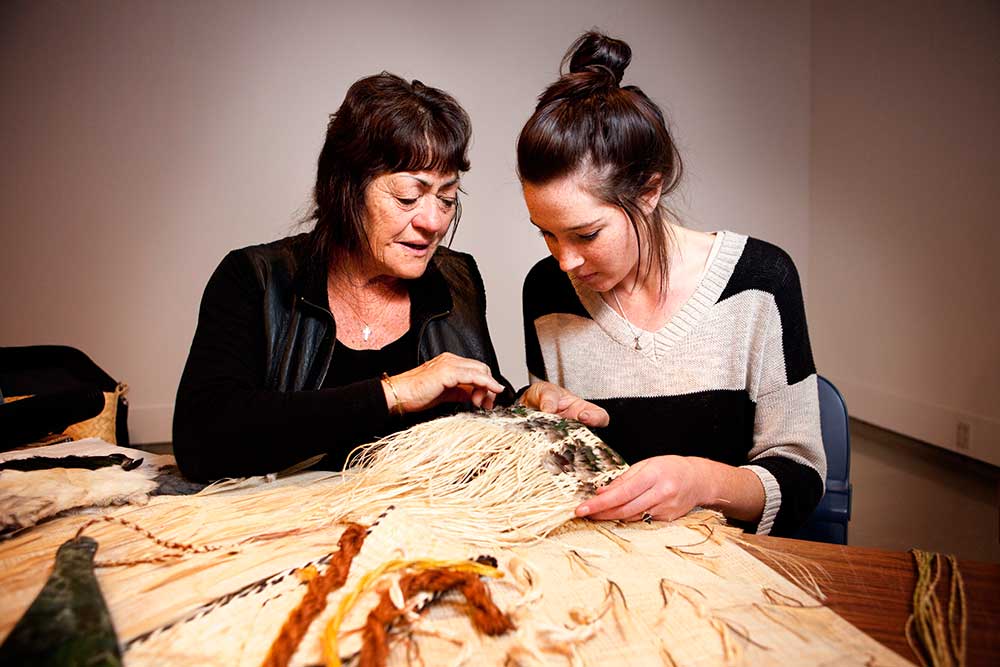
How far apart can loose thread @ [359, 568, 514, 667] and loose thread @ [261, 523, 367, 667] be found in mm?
57

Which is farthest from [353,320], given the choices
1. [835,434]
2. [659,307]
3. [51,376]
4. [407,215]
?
[51,376]

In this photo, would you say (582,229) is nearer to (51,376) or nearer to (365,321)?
(365,321)

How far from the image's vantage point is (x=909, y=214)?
346 cm

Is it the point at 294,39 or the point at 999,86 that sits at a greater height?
the point at 294,39

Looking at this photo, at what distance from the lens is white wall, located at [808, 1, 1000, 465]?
3012 mm

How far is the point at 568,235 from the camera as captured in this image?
4.22 feet

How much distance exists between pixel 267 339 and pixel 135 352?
2690 mm

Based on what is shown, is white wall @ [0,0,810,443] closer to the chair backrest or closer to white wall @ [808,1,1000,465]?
white wall @ [808,1,1000,465]

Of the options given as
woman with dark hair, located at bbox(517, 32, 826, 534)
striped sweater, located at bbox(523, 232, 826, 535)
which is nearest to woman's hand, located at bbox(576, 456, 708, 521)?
woman with dark hair, located at bbox(517, 32, 826, 534)

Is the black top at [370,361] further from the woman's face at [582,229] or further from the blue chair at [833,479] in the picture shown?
the blue chair at [833,479]

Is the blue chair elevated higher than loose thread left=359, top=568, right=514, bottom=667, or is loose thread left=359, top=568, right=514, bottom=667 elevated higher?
loose thread left=359, top=568, right=514, bottom=667

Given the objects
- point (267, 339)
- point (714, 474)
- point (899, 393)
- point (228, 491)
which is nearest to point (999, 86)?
point (899, 393)

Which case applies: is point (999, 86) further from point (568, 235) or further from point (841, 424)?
point (568, 235)

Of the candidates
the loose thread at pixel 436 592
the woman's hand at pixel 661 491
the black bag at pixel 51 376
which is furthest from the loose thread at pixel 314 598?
the black bag at pixel 51 376
